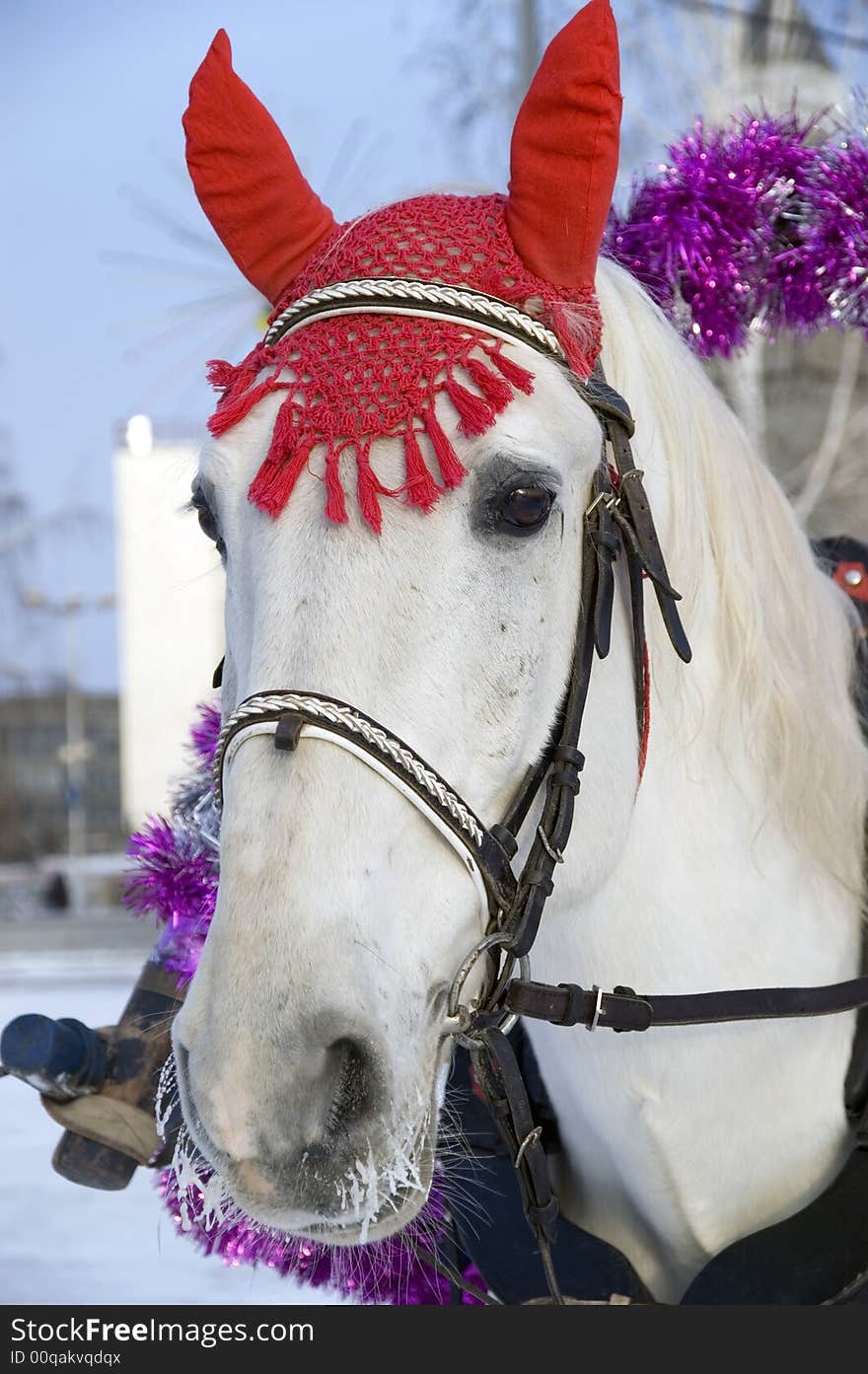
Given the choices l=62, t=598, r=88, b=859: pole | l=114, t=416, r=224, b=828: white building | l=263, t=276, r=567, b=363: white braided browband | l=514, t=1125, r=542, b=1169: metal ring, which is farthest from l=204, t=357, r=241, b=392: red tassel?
l=62, t=598, r=88, b=859: pole

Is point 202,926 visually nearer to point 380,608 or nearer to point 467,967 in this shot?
point 467,967

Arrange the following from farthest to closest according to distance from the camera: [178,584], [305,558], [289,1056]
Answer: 1. [178,584]
2. [305,558]
3. [289,1056]

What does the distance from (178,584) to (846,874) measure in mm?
982

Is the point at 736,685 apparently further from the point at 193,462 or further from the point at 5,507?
the point at 5,507

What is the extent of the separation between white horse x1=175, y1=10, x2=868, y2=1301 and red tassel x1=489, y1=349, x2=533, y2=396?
0.02m

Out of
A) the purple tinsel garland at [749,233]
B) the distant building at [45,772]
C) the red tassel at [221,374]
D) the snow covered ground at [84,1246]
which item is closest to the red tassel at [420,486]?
the red tassel at [221,374]

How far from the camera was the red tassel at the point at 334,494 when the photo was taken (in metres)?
1.19

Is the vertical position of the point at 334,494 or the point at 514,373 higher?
the point at 514,373

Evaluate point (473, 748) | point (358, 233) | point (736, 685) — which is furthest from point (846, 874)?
point (358, 233)

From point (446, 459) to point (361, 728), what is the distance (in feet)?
0.91

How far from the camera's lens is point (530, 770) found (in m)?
1.28

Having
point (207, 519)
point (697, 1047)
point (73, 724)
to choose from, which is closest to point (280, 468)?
point (207, 519)

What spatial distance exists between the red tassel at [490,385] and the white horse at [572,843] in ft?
0.04

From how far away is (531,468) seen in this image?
124 centimetres
